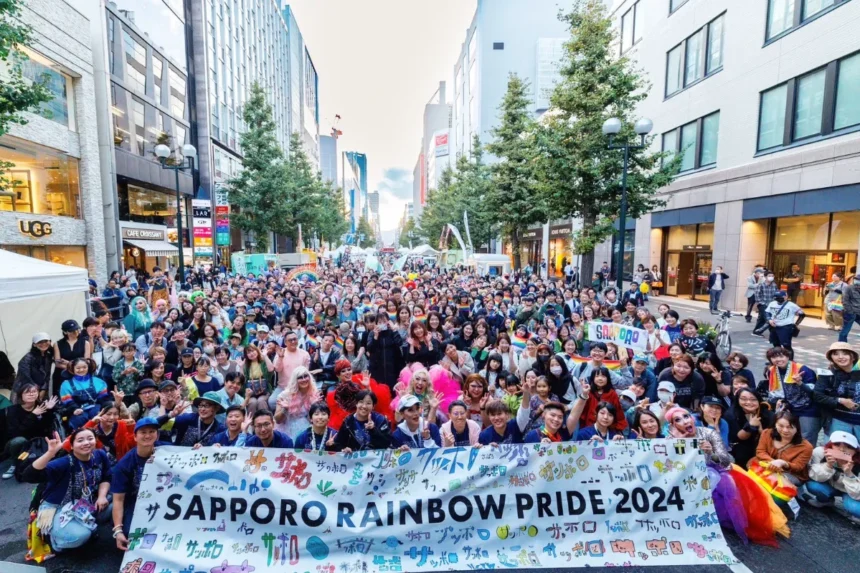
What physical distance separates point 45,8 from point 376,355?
1985 cm

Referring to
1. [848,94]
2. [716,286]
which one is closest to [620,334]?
[716,286]

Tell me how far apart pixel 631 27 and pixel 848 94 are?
15.1 meters

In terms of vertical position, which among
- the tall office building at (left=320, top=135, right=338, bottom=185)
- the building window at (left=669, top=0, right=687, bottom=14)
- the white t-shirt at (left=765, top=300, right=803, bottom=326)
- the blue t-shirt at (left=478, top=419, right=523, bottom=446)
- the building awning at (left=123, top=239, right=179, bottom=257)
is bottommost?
the blue t-shirt at (left=478, top=419, right=523, bottom=446)

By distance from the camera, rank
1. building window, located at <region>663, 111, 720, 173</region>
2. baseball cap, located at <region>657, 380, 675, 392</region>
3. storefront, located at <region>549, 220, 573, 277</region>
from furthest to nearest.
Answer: storefront, located at <region>549, 220, 573, 277</region>, building window, located at <region>663, 111, 720, 173</region>, baseball cap, located at <region>657, 380, 675, 392</region>

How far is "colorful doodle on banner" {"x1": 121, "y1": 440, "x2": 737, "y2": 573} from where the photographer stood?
392 centimetres

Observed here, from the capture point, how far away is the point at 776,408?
18.3 feet

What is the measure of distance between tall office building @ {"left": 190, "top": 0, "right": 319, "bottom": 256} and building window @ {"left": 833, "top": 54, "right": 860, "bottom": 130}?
27.6m

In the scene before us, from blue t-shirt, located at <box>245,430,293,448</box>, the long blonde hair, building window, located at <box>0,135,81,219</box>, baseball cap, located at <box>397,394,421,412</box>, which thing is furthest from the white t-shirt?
building window, located at <box>0,135,81,219</box>

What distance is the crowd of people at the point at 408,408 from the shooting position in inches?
174

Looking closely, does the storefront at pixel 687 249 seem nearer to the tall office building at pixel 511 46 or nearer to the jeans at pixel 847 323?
the jeans at pixel 847 323

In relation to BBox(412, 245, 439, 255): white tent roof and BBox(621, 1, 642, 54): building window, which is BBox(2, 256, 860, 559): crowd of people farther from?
BBox(412, 245, 439, 255): white tent roof

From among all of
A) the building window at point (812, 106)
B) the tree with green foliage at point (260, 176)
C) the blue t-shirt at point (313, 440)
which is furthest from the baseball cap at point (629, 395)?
the tree with green foliage at point (260, 176)

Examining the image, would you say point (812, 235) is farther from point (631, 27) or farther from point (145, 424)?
point (145, 424)

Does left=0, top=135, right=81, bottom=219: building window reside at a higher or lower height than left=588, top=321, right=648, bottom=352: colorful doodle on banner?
higher
